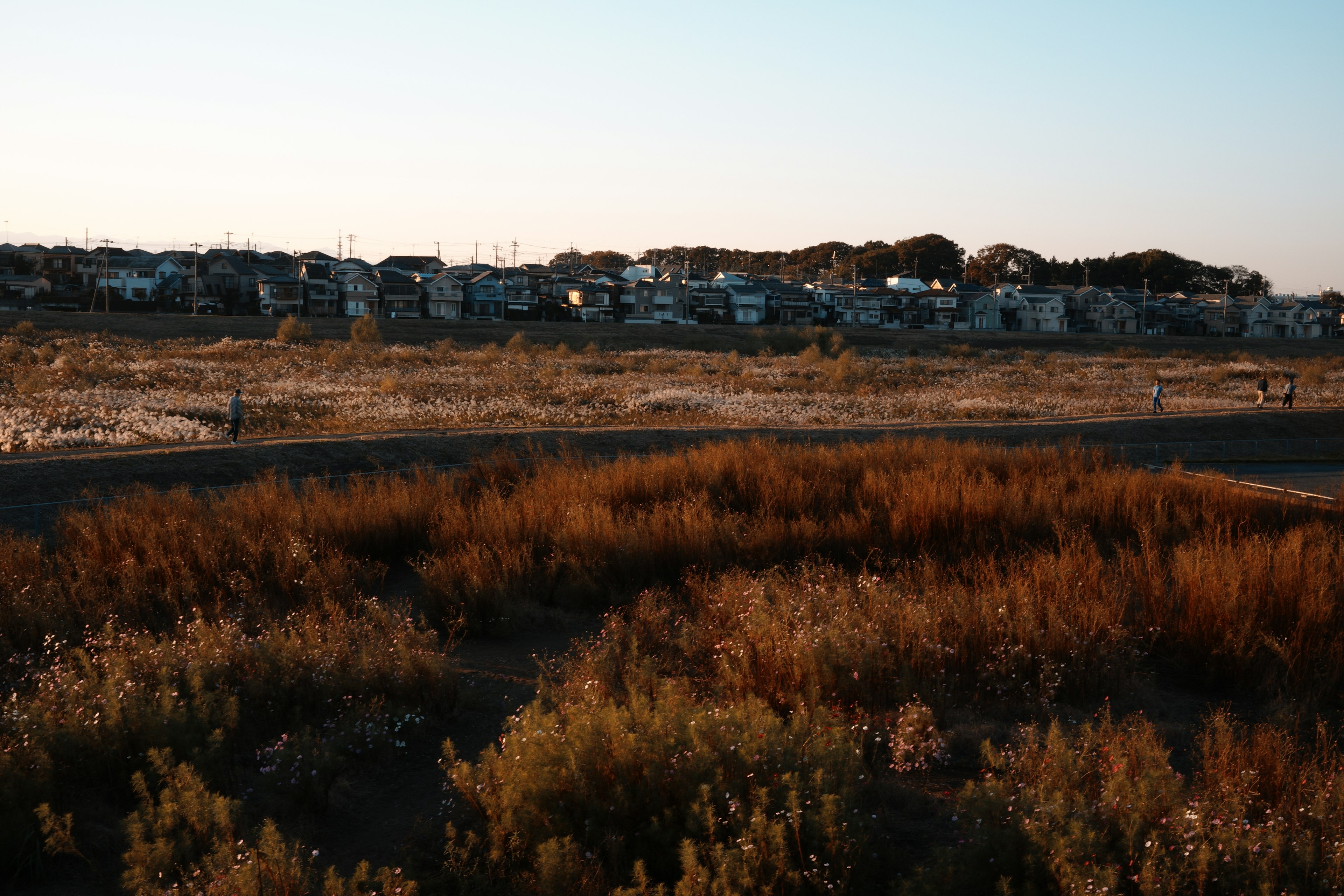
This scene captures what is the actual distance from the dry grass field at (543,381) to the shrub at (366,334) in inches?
32.2

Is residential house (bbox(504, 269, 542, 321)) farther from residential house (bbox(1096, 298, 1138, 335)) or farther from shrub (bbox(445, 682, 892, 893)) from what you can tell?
shrub (bbox(445, 682, 892, 893))

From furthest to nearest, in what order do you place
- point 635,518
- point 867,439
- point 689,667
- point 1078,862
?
point 867,439, point 635,518, point 689,667, point 1078,862

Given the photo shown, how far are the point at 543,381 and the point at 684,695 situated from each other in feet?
130

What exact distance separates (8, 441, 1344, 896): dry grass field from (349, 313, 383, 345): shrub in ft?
190

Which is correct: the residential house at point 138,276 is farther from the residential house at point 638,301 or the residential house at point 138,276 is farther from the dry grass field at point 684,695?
Answer: the dry grass field at point 684,695

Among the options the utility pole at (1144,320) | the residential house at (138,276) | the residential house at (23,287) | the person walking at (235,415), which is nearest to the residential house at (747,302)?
the utility pole at (1144,320)

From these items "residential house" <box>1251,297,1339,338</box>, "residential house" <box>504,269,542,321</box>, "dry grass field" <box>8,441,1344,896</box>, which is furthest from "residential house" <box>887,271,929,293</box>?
"dry grass field" <box>8,441,1344,896</box>

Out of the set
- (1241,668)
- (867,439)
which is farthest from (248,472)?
(1241,668)

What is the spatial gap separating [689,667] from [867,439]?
53.1 ft

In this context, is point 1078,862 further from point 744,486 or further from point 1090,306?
point 1090,306

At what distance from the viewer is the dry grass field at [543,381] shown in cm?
2991

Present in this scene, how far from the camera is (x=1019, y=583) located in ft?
30.3

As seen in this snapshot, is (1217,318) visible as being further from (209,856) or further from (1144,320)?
(209,856)

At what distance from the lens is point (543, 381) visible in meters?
45.7
